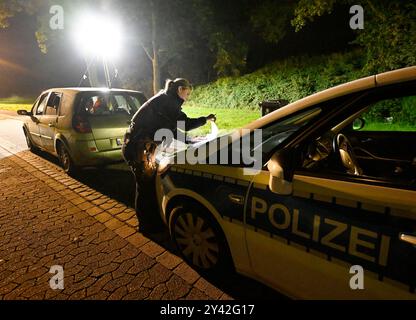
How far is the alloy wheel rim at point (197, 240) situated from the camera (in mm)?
2453

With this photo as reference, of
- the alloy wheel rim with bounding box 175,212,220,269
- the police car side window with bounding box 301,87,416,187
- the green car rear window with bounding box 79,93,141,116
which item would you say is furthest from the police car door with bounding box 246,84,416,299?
the green car rear window with bounding box 79,93,141,116

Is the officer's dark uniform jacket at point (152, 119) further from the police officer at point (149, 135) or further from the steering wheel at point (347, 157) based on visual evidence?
the steering wheel at point (347, 157)

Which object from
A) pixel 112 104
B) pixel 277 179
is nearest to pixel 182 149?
pixel 277 179

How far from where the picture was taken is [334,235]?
64.7 inches

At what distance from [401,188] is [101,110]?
537 cm

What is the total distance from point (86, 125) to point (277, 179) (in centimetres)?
425

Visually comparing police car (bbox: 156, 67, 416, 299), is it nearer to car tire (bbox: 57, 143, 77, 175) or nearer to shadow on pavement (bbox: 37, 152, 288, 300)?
shadow on pavement (bbox: 37, 152, 288, 300)

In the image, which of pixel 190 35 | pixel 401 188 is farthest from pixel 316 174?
pixel 190 35

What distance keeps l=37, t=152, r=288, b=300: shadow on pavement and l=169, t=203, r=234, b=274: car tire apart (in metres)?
0.16

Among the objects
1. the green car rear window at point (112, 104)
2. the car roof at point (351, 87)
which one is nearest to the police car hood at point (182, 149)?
the car roof at point (351, 87)

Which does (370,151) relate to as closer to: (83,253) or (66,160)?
(83,253)

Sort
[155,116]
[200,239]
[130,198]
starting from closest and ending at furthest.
A: 1. [200,239]
2. [155,116]
3. [130,198]

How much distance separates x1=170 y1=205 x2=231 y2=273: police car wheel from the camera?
2383 millimetres
